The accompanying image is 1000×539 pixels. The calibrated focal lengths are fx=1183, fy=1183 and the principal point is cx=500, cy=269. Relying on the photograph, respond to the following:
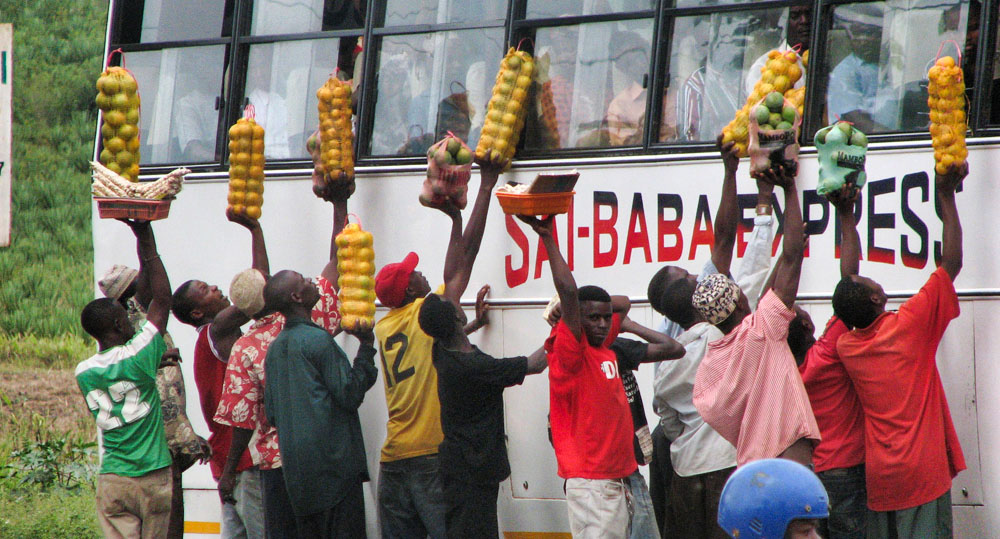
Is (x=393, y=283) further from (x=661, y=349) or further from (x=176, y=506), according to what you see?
(x=176, y=506)

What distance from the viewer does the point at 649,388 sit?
634 cm

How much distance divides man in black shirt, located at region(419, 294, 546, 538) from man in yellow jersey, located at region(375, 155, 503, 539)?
0.46 m

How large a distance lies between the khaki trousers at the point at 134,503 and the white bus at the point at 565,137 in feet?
3.63

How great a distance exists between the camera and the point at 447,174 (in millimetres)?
6258

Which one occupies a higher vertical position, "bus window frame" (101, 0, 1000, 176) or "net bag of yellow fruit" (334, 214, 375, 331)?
"bus window frame" (101, 0, 1000, 176)

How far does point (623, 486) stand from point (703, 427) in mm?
503

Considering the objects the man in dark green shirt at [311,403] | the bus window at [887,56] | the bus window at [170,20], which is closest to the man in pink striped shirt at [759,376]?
the bus window at [887,56]

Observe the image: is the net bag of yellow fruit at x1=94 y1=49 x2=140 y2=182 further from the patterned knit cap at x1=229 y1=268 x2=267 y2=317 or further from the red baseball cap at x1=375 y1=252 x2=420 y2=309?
the red baseball cap at x1=375 y1=252 x2=420 y2=309

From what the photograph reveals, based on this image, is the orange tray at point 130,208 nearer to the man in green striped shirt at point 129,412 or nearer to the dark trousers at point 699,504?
the man in green striped shirt at point 129,412

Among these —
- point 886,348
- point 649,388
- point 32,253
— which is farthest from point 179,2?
point 32,253

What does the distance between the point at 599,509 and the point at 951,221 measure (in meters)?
2.02

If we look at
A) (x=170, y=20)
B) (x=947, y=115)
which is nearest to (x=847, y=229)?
(x=947, y=115)

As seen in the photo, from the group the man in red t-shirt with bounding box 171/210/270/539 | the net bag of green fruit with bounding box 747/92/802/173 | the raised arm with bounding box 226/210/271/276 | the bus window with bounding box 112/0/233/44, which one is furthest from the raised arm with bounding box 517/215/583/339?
the bus window with bounding box 112/0/233/44

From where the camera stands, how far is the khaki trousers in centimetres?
629
